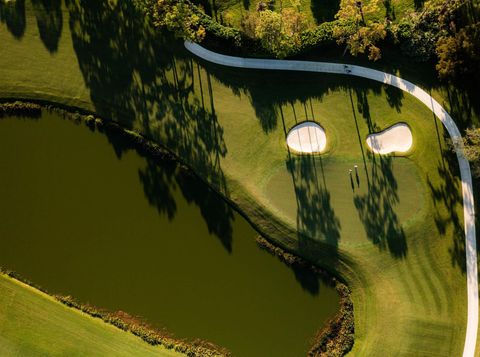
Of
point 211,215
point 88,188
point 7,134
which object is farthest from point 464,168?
point 7,134

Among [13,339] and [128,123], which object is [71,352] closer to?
[13,339]

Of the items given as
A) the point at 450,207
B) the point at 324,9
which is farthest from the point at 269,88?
the point at 450,207

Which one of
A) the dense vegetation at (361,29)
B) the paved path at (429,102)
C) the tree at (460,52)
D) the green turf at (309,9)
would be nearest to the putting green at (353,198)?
the paved path at (429,102)

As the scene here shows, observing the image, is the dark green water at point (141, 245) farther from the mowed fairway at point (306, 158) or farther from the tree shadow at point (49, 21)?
the tree shadow at point (49, 21)

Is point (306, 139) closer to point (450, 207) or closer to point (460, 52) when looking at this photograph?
point (450, 207)

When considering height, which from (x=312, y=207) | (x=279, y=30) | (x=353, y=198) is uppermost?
(x=279, y=30)

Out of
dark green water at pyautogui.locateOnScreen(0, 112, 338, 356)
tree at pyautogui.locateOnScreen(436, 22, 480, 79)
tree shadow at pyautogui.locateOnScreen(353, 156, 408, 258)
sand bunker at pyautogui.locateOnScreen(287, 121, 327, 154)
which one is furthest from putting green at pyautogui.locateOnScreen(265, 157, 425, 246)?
tree at pyautogui.locateOnScreen(436, 22, 480, 79)

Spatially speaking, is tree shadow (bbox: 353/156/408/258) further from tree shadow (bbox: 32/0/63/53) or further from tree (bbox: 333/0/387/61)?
tree shadow (bbox: 32/0/63/53)
